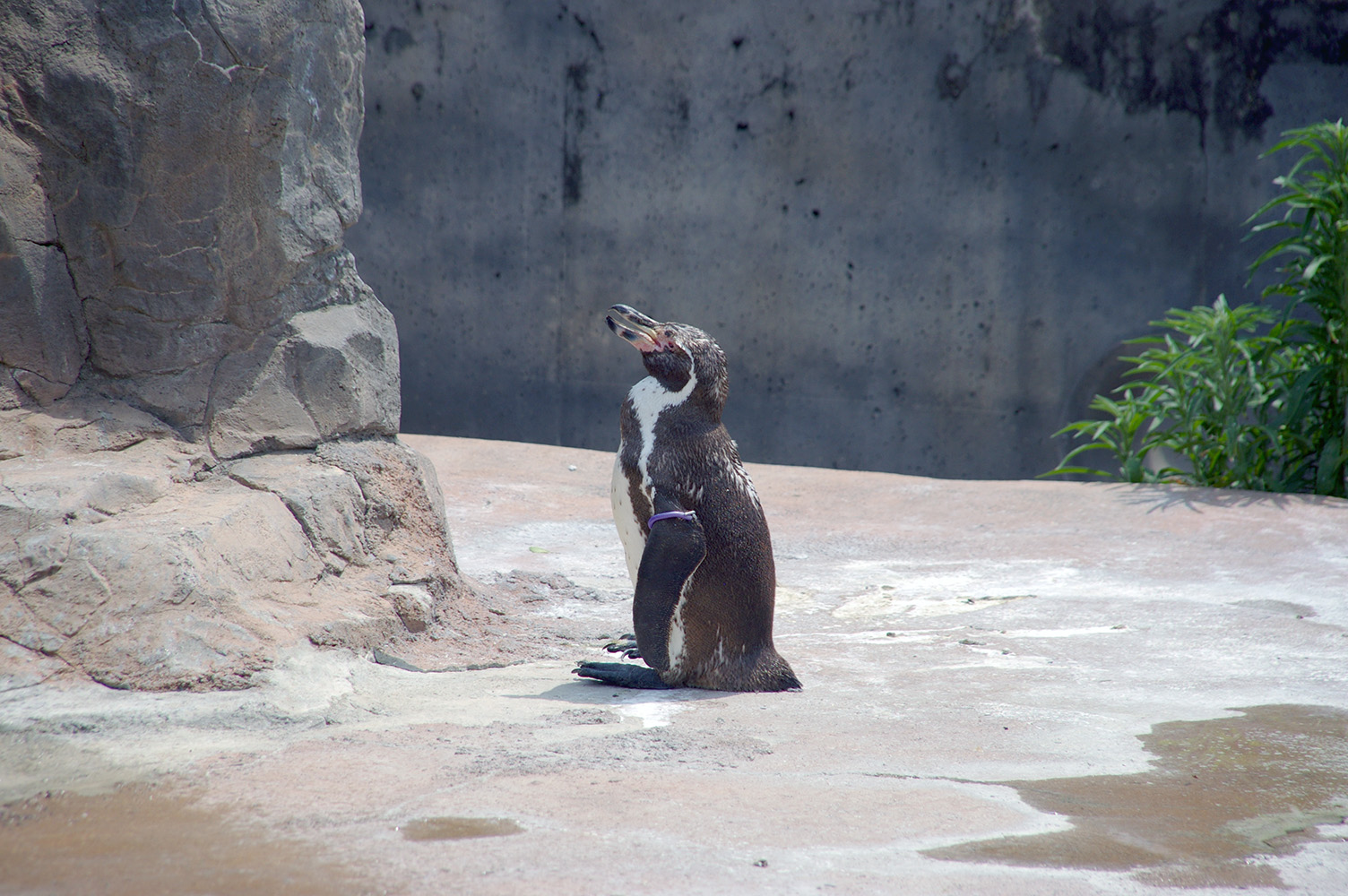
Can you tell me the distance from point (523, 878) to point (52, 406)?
91.7 inches

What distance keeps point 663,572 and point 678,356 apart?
62 cm

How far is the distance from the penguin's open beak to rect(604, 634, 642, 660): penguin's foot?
878 mm

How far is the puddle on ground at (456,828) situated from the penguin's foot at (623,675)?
3.57ft

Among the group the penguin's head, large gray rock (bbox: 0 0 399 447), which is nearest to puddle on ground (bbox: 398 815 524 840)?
the penguin's head

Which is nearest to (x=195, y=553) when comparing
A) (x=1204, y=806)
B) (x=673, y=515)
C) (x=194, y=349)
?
(x=194, y=349)

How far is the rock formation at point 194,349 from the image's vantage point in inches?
109

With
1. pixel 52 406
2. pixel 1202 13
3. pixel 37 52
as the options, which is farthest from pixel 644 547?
pixel 1202 13

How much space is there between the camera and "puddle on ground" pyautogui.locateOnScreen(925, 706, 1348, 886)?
72.5 inches

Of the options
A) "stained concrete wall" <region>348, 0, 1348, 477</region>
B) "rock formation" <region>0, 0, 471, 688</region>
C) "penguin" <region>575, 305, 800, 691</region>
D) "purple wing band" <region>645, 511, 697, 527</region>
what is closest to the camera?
"rock formation" <region>0, 0, 471, 688</region>

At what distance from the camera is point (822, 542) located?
533 centimetres

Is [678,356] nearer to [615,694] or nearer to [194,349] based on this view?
[615,694]

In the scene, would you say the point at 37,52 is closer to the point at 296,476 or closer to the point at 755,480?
the point at 296,476

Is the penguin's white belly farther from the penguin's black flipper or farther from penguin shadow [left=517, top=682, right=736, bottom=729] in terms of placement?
→ penguin shadow [left=517, top=682, right=736, bottom=729]

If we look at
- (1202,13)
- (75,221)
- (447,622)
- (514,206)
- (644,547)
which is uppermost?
(1202,13)
